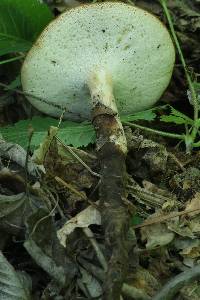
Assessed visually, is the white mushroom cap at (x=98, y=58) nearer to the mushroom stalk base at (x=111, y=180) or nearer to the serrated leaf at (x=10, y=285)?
the mushroom stalk base at (x=111, y=180)

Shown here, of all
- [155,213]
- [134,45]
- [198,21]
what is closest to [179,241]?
[155,213]

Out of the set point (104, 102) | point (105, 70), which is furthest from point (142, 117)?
point (105, 70)

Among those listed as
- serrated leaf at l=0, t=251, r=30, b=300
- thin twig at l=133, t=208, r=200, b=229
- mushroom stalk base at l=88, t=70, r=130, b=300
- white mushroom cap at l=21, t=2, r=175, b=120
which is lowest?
serrated leaf at l=0, t=251, r=30, b=300

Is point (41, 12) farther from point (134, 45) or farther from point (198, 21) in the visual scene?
point (198, 21)

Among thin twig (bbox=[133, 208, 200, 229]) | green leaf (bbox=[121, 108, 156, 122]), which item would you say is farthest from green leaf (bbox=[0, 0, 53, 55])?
thin twig (bbox=[133, 208, 200, 229])

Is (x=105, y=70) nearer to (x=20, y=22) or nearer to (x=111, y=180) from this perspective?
(x=20, y=22)

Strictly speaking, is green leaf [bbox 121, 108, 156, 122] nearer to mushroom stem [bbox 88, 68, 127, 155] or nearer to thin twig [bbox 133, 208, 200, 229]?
mushroom stem [bbox 88, 68, 127, 155]
